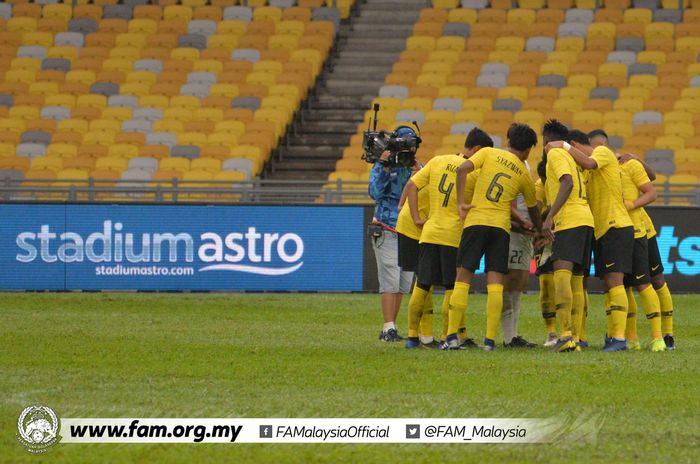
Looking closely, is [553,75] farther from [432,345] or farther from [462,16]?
[432,345]

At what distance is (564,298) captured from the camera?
11547 mm

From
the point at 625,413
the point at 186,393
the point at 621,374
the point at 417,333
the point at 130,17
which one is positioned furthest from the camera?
the point at 130,17

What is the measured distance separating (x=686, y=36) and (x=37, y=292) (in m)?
16.6

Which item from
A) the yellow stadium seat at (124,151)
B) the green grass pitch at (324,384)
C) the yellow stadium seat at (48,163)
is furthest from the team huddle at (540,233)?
the yellow stadium seat at (48,163)

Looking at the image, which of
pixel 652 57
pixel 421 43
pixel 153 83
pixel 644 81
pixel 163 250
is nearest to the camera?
pixel 163 250

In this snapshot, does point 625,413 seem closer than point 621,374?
Yes

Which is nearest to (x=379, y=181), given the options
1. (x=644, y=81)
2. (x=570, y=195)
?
(x=570, y=195)

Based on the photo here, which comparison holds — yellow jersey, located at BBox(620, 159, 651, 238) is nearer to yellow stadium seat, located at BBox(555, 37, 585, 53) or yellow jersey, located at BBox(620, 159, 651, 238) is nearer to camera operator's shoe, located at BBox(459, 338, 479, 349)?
camera operator's shoe, located at BBox(459, 338, 479, 349)

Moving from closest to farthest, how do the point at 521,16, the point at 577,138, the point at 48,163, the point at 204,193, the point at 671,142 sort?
1. the point at 577,138
2. the point at 204,193
3. the point at 671,142
4. the point at 48,163
5. the point at 521,16

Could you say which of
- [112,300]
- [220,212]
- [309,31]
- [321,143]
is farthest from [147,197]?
[309,31]

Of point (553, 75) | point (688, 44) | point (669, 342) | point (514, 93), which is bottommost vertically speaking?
point (669, 342)

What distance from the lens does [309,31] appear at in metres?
31.7

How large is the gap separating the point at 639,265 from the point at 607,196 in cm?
77

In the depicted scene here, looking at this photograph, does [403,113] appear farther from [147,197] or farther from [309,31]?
[147,197]
